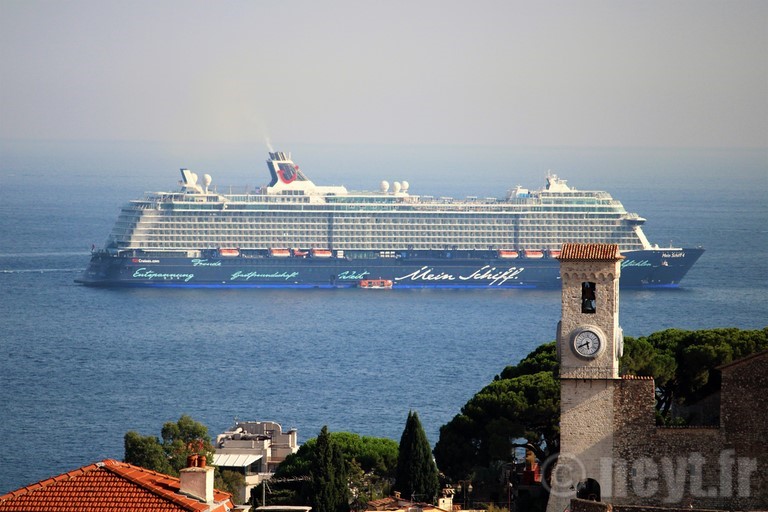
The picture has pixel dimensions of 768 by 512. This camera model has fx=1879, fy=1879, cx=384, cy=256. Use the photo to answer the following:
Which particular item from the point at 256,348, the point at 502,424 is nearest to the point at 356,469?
the point at 502,424

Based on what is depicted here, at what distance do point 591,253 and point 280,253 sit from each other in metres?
80.3

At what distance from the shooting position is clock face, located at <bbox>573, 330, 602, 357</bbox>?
77.6 ft

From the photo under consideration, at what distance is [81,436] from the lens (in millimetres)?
48562

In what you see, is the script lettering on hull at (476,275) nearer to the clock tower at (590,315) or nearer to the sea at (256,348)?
the sea at (256,348)

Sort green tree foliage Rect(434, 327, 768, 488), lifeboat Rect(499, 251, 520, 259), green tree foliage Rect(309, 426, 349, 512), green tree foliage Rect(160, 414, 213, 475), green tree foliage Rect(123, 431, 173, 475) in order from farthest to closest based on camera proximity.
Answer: lifeboat Rect(499, 251, 520, 259) → green tree foliage Rect(160, 414, 213, 475) → green tree foliage Rect(123, 431, 173, 475) → green tree foliage Rect(434, 327, 768, 488) → green tree foliage Rect(309, 426, 349, 512)

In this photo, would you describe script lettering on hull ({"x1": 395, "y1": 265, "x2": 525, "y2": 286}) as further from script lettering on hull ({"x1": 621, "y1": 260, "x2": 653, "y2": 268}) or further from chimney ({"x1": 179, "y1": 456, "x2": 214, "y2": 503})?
chimney ({"x1": 179, "y1": 456, "x2": 214, "y2": 503})

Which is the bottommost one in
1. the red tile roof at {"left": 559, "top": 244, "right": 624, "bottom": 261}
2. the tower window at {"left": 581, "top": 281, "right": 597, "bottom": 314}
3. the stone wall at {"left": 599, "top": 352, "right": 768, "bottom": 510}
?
the stone wall at {"left": 599, "top": 352, "right": 768, "bottom": 510}

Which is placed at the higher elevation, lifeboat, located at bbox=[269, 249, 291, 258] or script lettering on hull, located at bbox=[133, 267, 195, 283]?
lifeboat, located at bbox=[269, 249, 291, 258]

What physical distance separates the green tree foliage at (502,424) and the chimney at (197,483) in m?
11.5

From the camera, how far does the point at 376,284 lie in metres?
100

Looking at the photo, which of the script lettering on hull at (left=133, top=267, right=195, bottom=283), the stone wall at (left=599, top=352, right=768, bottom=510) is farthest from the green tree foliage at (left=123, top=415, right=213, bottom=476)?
the script lettering on hull at (left=133, top=267, right=195, bottom=283)

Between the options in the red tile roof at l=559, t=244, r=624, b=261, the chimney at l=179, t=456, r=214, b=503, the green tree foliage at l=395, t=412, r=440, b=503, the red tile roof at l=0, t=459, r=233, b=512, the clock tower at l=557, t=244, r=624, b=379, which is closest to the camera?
the red tile roof at l=0, t=459, r=233, b=512

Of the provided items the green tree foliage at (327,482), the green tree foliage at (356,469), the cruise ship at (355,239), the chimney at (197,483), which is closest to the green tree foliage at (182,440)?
the green tree foliage at (356,469)

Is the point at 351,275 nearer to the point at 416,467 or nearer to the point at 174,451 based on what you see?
the point at 174,451
